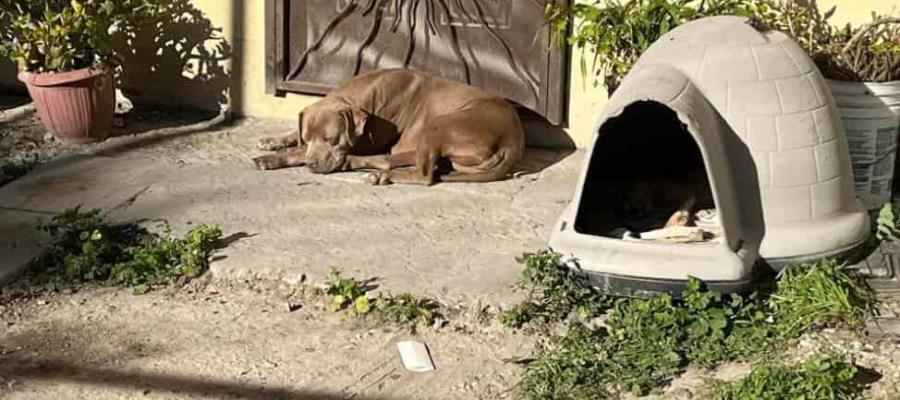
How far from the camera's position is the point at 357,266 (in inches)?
231

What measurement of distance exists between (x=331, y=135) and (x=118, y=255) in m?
1.57

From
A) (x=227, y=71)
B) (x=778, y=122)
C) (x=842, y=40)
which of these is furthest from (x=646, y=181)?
(x=227, y=71)

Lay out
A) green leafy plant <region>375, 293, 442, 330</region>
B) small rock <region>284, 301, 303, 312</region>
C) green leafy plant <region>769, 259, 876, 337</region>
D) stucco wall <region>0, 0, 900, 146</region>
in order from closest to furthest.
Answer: green leafy plant <region>769, 259, 876, 337</region> → green leafy plant <region>375, 293, 442, 330</region> → small rock <region>284, 301, 303, 312</region> → stucco wall <region>0, 0, 900, 146</region>

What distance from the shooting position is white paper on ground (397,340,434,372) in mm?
5023

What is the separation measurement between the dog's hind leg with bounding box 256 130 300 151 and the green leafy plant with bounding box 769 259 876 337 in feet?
11.1

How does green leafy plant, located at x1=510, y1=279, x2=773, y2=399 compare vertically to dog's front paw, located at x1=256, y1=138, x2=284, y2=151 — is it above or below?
above

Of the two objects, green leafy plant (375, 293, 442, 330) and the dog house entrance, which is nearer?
green leafy plant (375, 293, 442, 330)

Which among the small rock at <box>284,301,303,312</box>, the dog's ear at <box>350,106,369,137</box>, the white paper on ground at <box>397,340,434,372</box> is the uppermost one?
the dog's ear at <box>350,106,369,137</box>

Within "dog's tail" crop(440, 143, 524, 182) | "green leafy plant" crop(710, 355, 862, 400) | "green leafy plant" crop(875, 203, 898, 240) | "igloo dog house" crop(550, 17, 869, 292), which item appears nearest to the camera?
"green leafy plant" crop(710, 355, 862, 400)

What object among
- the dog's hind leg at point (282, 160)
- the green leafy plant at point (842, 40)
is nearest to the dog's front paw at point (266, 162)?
the dog's hind leg at point (282, 160)

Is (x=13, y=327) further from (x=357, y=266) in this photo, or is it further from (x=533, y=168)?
(x=533, y=168)

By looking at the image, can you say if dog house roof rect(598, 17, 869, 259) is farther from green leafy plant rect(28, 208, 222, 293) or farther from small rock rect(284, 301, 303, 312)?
green leafy plant rect(28, 208, 222, 293)

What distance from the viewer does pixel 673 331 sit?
5016 mm

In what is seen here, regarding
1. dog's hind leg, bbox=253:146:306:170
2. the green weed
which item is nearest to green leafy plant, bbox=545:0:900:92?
dog's hind leg, bbox=253:146:306:170
